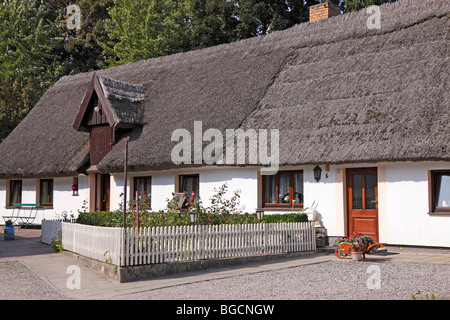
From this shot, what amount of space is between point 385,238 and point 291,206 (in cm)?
308

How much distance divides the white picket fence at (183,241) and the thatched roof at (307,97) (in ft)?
8.37

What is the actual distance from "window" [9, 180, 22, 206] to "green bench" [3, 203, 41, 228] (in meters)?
0.62

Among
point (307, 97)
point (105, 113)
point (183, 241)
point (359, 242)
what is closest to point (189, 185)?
point (105, 113)

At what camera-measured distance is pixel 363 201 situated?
1423cm

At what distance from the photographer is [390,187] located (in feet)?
44.4

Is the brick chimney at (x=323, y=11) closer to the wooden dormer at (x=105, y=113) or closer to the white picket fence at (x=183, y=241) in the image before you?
the wooden dormer at (x=105, y=113)

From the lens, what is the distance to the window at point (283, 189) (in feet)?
50.9

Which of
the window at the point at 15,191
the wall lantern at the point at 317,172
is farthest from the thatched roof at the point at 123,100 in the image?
the wall lantern at the point at 317,172

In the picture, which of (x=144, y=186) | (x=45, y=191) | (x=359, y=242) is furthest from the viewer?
(x=45, y=191)

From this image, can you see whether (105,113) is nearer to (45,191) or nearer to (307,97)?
(45,191)

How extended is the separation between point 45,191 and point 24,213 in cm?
139

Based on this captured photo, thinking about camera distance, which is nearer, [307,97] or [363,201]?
[363,201]

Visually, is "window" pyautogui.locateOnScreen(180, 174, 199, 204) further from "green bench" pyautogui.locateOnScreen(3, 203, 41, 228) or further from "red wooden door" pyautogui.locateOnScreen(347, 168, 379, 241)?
"green bench" pyautogui.locateOnScreen(3, 203, 41, 228)
